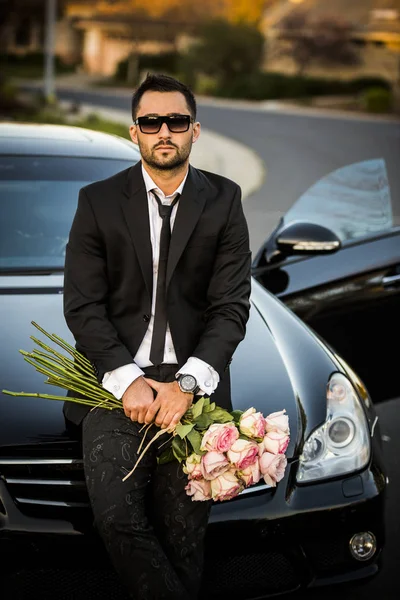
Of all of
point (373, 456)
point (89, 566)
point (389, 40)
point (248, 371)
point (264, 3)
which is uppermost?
point (264, 3)

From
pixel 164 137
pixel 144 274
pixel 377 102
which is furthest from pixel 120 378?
pixel 377 102

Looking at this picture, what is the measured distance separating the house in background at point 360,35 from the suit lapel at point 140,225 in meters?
55.4

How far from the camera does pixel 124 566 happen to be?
2939 mm

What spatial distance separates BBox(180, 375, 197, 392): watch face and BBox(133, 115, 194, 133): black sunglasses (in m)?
0.75

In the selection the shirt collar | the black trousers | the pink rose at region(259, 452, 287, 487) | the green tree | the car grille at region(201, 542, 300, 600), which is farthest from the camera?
the green tree

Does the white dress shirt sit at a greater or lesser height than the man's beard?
lesser

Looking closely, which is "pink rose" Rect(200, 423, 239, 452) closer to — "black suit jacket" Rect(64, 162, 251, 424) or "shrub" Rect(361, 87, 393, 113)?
"black suit jacket" Rect(64, 162, 251, 424)

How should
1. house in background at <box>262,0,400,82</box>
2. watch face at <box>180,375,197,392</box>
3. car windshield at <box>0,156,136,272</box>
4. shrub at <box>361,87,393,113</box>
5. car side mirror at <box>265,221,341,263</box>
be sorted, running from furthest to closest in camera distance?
house in background at <box>262,0,400,82</box>
shrub at <box>361,87,393,113</box>
car side mirror at <box>265,221,341,263</box>
car windshield at <box>0,156,136,272</box>
watch face at <box>180,375,197,392</box>

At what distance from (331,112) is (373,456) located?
128 feet

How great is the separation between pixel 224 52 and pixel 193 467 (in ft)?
182

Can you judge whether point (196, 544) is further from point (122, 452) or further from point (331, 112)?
point (331, 112)

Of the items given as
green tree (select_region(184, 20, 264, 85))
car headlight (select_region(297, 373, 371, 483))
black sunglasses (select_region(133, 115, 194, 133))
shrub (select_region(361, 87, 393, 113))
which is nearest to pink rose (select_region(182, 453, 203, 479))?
car headlight (select_region(297, 373, 371, 483))

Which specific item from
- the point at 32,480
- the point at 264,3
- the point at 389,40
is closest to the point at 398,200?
the point at 32,480

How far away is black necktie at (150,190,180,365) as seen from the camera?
333cm
